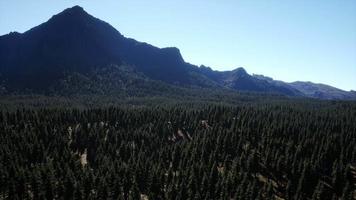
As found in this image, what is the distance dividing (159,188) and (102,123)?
94.3 meters

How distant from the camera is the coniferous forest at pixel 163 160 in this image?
102 m

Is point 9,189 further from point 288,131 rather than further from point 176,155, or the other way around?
point 288,131

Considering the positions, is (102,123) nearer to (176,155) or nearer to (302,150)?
(176,155)

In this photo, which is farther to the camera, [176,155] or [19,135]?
[19,135]

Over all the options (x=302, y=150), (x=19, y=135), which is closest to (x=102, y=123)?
(x=19, y=135)

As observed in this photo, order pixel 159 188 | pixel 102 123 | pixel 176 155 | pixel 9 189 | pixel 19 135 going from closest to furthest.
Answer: pixel 9 189 < pixel 159 188 < pixel 176 155 < pixel 19 135 < pixel 102 123

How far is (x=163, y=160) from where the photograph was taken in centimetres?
13612

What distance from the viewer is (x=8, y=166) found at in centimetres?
11406

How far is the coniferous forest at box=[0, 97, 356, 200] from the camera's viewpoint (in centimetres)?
10200

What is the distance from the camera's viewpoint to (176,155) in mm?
133875

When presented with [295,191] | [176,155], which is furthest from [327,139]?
[176,155]

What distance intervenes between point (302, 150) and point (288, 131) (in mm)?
28879

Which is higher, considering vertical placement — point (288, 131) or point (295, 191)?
point (288, 131)

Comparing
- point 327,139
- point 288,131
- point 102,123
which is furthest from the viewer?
point 102,123
